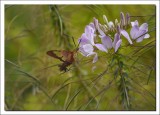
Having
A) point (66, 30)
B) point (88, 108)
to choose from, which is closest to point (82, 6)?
point (66, 30)

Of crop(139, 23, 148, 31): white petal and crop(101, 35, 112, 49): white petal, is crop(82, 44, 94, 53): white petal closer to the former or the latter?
crop(101, 35, 112, 49): white petal

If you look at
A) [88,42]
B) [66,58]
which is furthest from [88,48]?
[66,58]

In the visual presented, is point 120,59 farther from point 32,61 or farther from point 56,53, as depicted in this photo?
point 32,61

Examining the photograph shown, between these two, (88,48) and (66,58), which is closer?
Answer: (88,48)

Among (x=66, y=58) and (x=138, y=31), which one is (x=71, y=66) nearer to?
(x=66, y=58)

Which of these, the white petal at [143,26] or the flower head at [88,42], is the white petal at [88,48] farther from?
the white petal at [143,26]

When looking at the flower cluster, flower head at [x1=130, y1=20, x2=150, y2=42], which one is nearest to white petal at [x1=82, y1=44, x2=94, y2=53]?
the flower cluster

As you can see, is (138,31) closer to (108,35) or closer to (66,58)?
(108,35)
